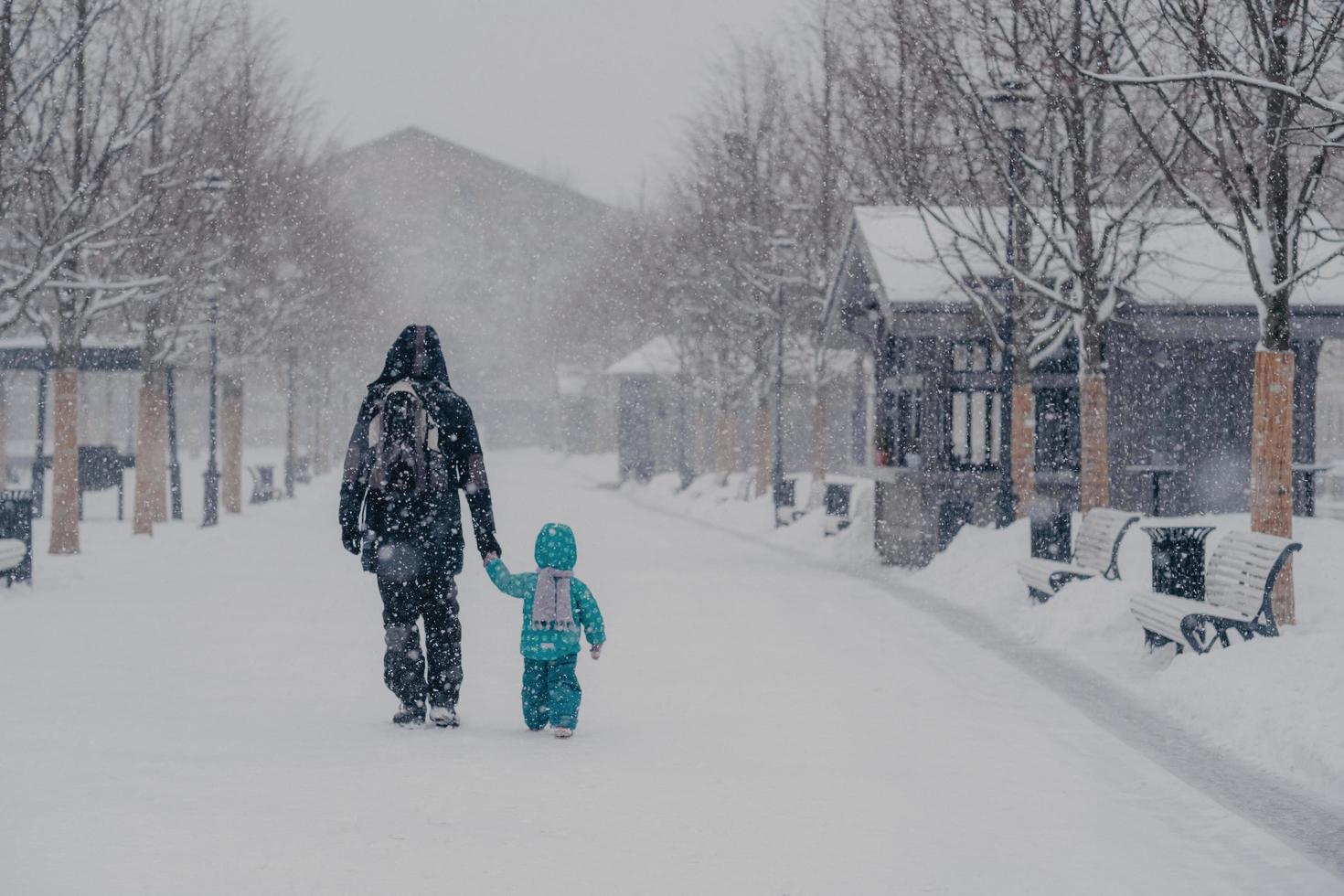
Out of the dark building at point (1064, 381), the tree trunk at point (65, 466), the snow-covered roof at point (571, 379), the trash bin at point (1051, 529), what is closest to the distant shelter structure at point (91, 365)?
the tree trunk at point (65, 466)

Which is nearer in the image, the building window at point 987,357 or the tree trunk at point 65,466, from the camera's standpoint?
the tree trunk at point 65,466

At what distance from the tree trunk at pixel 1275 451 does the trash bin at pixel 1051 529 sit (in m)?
2.46

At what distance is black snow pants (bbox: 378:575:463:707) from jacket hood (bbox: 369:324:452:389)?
104 cm

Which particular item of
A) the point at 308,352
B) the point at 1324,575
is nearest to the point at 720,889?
the point at 1324,575

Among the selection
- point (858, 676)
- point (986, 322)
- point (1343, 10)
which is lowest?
point (858, 676)

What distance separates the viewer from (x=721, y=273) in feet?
124

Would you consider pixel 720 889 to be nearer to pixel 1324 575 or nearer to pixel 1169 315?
pixel 1324 575

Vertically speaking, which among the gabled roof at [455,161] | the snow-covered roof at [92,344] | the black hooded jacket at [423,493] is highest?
the gabled roof at [455,161]

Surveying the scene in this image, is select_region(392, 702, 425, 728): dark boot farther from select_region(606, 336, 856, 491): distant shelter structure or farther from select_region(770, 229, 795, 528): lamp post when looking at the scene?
select_region(606, 336, 856, 491): distant shelter structure

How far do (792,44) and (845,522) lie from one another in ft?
41.6

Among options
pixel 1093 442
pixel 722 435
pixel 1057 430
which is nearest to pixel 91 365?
pixel 1057 430

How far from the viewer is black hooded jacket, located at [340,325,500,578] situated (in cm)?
805

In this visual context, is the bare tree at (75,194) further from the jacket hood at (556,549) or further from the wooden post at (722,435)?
the wooden post at (722,435)

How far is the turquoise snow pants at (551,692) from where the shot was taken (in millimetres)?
8070
